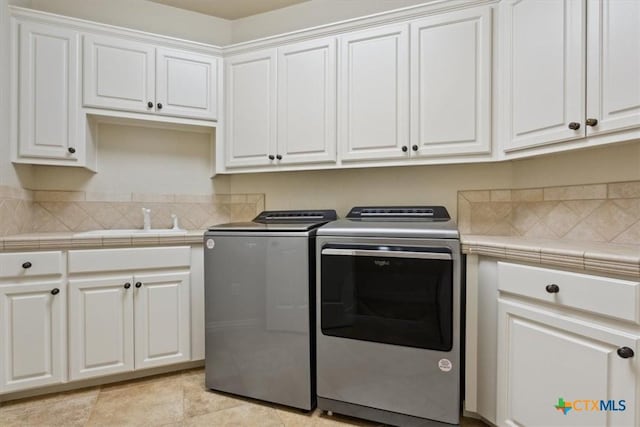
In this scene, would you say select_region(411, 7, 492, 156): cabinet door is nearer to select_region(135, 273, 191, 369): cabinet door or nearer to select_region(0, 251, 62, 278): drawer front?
select_region(135, 273, 191, 369): cabinet door

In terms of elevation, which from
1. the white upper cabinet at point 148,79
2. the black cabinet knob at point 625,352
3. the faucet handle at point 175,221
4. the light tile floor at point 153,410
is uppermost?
the white upper cabinet at point 148,79

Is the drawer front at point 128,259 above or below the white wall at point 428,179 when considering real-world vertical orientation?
below

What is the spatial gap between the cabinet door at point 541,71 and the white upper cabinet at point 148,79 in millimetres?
1802

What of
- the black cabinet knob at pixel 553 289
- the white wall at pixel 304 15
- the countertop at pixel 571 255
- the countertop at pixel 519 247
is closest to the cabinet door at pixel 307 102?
the white wall at pixel 304 15

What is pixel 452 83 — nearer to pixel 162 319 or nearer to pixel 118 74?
pixel 118 74

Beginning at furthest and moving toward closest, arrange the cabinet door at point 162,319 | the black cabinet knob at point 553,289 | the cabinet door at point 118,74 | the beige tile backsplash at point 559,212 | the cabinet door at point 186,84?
the cabinet door at point 186,84 < the cabinet door at point 118,74 < the cabinet door at point 162,319 < the beige tile backsplash at point 559,212 < the black cabinet knob at point 553,289

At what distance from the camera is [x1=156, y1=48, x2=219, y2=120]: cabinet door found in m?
Answer: 2.17

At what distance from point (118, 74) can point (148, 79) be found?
17 cm

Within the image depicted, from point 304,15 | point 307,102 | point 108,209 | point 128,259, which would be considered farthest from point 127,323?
point 304,15

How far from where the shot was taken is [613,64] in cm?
124

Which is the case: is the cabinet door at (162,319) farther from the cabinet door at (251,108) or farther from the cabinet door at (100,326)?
the cabinet door at (251,108)

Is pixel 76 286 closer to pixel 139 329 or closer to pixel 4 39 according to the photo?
pixel 139 329

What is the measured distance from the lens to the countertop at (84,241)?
1648mm

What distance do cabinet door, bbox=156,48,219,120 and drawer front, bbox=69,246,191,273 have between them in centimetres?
94
